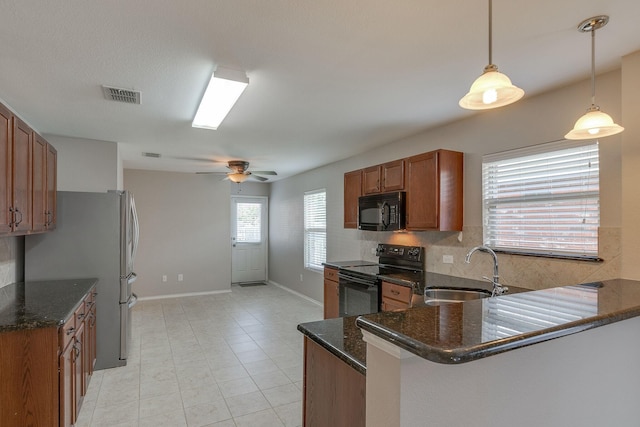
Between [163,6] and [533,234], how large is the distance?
9.51 ft

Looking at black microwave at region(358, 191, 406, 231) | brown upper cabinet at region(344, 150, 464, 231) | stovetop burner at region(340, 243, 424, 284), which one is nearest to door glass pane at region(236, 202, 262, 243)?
black microwave at region(358, 191, 406, 231)

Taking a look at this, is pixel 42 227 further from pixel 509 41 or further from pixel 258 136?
pixel 509 41

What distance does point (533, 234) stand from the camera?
273 cm

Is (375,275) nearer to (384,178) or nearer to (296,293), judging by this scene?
(384,178)

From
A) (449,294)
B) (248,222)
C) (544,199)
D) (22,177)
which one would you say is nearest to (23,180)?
(22,177)

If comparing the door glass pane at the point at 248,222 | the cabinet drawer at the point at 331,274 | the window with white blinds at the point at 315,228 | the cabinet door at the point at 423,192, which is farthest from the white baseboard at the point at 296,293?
the cabinet door at the point at 423,192

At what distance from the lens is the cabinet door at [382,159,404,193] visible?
3.62 m

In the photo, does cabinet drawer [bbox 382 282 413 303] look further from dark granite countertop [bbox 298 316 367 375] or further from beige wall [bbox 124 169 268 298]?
beige wall [bbox 124 169 268 298]

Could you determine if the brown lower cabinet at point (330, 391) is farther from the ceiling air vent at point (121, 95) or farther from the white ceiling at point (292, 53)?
the ceiling air vent at point (121, 95)

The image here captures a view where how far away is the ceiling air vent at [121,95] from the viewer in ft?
8.44

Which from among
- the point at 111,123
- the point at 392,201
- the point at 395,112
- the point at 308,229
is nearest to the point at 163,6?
the point at 395,112

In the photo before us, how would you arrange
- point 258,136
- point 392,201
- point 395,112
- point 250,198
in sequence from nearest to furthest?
point 395,112 < point 392,201 < point 258,136 < point 250,198

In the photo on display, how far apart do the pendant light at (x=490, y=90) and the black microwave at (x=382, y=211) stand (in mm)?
2077

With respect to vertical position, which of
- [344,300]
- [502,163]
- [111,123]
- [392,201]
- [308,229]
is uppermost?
[111,123]
